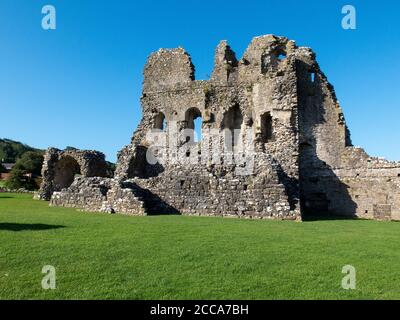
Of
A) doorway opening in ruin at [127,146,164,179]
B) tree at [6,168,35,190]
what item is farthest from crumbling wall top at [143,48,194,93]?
tree at [6,168,35,190]

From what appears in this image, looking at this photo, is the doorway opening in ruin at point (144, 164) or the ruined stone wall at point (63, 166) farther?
the ruined stone wall at point (63, 166)

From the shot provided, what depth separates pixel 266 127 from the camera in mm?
25812

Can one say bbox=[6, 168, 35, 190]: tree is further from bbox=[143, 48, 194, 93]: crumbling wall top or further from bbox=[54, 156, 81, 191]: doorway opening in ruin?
bbox=[143, 48, 194, 93]: crumbling wall top

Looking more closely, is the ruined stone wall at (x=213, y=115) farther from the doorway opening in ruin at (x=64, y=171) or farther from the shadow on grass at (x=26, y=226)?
the shadow on grass at (x=26, y=226)

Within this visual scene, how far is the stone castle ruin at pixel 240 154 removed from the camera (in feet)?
56.7

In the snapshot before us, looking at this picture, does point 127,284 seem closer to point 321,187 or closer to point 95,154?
point 321,187

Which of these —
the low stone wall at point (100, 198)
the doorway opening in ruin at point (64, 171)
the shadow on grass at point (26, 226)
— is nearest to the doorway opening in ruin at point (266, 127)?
the low stone wall at point (100, 198)

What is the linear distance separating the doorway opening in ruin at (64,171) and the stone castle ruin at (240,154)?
9 cm

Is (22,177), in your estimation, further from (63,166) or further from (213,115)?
(213,115)

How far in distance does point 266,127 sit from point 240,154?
2.64 metres

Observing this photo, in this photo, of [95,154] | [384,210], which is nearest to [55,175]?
[95,154]

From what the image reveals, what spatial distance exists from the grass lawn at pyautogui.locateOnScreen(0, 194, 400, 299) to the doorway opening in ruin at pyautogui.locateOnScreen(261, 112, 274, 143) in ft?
48.9

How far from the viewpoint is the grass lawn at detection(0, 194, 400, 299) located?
543cm

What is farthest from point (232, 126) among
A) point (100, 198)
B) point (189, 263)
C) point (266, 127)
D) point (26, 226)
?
point (189, 263)
